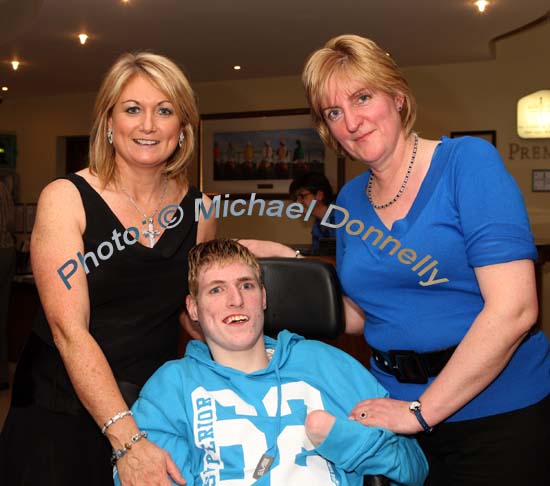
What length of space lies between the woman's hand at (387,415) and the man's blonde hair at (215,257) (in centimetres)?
42

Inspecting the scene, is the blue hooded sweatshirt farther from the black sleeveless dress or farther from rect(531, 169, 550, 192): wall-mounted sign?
rect(531, 169, 550, 192): wall-mounted sign

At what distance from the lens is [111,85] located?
5.10 ft

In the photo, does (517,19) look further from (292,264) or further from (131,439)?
(131,439)

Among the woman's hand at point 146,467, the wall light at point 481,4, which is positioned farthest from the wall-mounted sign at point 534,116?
the woman's hand at point 146,467

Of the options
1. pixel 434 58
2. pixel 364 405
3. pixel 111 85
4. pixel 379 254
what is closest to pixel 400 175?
pixel 379 254

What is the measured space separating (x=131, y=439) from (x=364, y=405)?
1.62 ft

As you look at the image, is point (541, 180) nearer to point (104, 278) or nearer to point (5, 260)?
point (5, 260)

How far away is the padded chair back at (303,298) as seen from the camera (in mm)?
1606

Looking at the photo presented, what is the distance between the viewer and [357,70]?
4.53 ft

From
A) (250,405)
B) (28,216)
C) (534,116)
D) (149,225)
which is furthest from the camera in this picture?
(28,216)

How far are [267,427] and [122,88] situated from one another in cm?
86

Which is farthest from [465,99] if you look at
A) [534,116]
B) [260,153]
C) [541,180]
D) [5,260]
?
[5,260]

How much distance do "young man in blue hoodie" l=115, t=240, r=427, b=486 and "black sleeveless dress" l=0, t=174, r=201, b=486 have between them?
9cm

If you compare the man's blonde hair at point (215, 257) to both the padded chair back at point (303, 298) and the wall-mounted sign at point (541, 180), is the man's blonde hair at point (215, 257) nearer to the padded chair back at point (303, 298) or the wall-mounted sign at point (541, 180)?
the padded chair back at point (303, 298)
